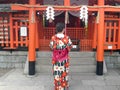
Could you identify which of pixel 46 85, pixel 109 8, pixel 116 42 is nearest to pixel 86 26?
pixel 116 42

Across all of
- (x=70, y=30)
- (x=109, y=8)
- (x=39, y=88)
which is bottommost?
(x=39, y=88)

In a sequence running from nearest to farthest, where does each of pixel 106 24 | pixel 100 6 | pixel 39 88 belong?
pixel 39 88 < pixel 100 6 < pixel 106 24

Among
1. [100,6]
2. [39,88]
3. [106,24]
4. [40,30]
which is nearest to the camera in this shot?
[39,88]

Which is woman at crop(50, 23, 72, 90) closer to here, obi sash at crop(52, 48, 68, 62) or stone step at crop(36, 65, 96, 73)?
obi sash at crop(52, 48, 68, 62)

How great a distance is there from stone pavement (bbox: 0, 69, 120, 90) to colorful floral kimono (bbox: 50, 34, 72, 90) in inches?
25.1

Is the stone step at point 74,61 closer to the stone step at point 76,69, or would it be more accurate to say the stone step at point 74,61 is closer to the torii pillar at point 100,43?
the stone step at point 76,69

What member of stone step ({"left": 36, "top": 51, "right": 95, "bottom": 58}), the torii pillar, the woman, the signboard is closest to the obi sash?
the woman

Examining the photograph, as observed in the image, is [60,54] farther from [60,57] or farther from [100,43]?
[100,43]

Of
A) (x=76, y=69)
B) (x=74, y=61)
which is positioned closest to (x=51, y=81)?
(x=76, y=69)

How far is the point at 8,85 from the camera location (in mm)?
8094

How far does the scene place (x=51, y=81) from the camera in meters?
8.55

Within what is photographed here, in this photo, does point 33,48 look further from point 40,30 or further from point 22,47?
point 40,30

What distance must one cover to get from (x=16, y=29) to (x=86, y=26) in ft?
10.6

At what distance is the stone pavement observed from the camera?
7.91 m
